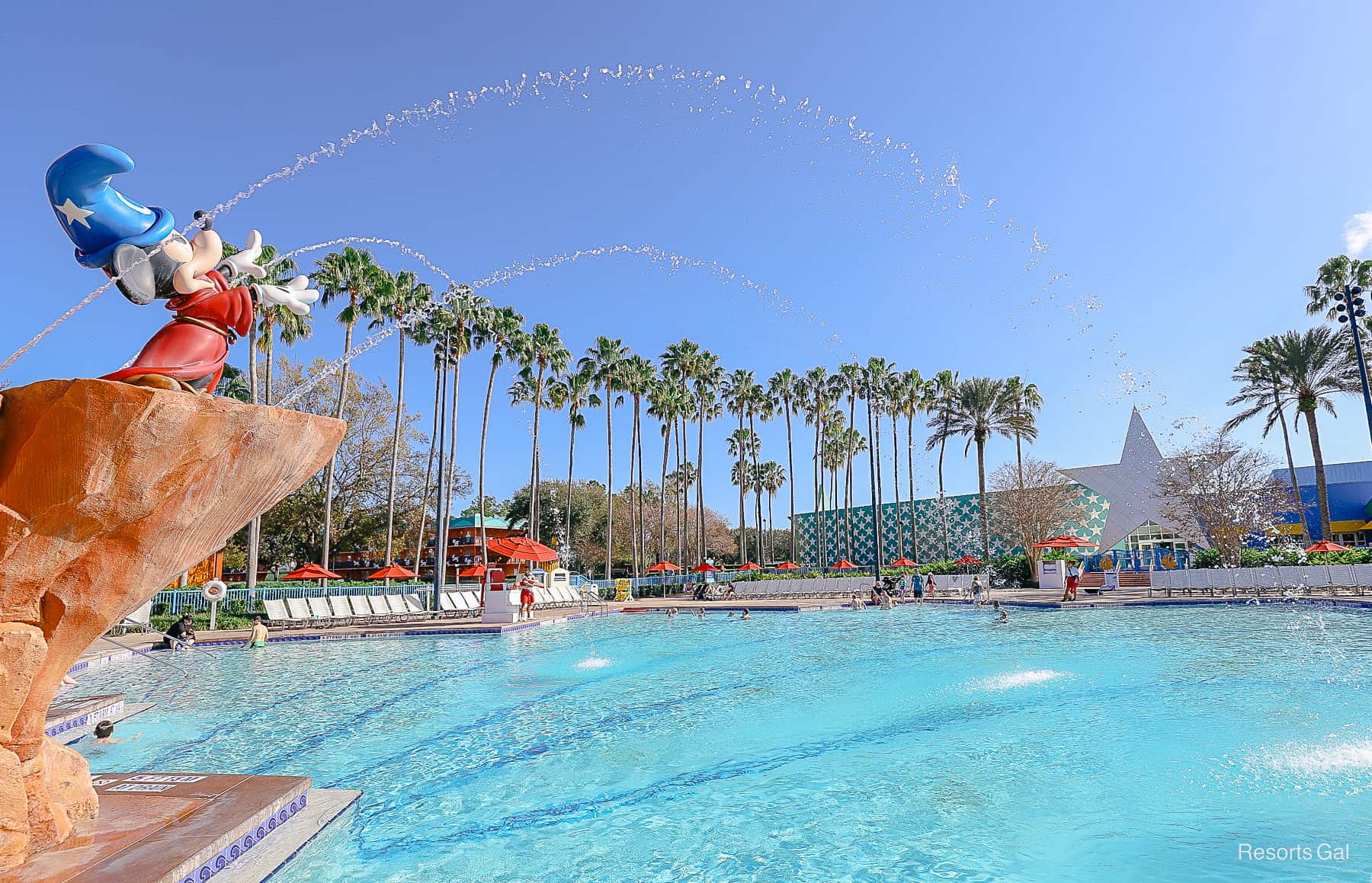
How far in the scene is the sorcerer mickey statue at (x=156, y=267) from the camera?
4746 millimetres

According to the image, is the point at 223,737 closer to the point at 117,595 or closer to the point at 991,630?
the point at 117,595

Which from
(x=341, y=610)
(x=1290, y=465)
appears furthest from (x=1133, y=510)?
(x=341, y=610)

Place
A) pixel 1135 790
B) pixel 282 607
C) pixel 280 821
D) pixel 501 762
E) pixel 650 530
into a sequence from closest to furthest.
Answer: pixel 280 821 → pixel 1135 790 → pixel 501 762 → pixel 282 607 → pixel 650 530

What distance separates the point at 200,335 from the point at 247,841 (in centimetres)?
339

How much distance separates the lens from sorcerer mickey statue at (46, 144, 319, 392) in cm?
475

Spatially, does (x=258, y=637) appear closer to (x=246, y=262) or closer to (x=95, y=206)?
(x=246, y=262)

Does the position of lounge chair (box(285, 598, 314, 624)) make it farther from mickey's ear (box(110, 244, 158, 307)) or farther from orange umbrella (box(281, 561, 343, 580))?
mickey's ear (box(110, 244, 158, 307))

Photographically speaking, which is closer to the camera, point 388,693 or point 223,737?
point 223,737

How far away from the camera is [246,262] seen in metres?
5.73

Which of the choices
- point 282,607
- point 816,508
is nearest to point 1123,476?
point 816,508

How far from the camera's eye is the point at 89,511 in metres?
4.21

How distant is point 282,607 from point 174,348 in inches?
851

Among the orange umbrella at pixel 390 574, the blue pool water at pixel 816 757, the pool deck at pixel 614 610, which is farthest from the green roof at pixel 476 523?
the blue pool water at pixel 816 757

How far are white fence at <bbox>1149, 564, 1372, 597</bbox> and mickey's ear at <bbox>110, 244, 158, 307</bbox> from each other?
3096 centimetres
